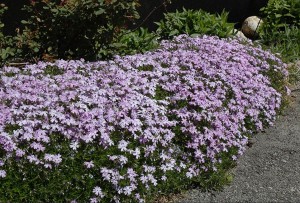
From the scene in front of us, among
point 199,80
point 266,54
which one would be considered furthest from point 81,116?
point 266,54

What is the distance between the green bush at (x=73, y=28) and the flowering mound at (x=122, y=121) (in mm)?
376

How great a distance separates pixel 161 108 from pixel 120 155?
783mm

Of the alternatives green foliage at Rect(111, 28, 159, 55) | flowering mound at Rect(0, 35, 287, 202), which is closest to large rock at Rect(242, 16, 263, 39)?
green foliage at Rect(111, 28, 159, 55)

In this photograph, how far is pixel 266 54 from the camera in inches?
272

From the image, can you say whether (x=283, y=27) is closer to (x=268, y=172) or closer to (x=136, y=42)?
(x=136, y=42)

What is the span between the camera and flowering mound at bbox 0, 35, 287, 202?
406cm

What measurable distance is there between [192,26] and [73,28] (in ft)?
8.11

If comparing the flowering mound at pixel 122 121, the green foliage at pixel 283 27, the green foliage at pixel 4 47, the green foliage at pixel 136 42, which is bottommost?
the green foliage at pixel 283 27

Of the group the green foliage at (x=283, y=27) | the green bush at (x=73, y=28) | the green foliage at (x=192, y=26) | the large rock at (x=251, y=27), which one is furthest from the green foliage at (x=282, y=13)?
the green bush at (x=73, y=28)

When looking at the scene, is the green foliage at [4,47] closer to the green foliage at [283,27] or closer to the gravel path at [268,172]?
the gravel path at [268,172]

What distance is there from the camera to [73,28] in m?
5.96

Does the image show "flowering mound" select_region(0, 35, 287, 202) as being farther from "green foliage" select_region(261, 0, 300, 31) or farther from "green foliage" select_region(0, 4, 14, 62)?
"green foliage" select_region(261, 0, 300, 31)

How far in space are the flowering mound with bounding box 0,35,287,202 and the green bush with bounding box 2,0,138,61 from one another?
0.38 m

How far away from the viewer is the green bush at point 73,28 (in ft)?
18.9
